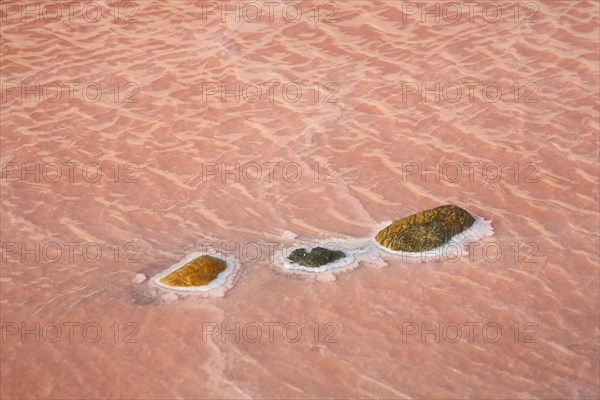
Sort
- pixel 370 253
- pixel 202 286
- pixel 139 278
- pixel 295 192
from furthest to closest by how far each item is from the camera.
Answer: pixel 295 192 < pixel 370 253 < pixel 139 278 < pixel 202 286

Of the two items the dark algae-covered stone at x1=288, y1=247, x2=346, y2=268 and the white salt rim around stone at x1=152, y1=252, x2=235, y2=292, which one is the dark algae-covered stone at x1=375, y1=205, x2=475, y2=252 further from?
the white salt rim around stone at x1=152, y1=252, x2=235, y2=292

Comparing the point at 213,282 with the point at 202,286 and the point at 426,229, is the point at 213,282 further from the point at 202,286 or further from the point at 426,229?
the point at 426,229

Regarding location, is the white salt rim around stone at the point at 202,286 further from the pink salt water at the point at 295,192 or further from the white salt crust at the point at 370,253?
the white salt crust at the point at 370,253

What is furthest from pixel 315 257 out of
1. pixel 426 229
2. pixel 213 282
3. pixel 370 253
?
pixel 426 229

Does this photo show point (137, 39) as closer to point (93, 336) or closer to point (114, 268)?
point (114, 268)

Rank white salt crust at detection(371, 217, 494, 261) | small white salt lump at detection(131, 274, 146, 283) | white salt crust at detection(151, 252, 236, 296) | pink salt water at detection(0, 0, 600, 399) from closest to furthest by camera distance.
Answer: pink salt water at detection(0, 0, 600, 399) → white salt crust at detection(151, 252, 236, 296) → small white salt lump at detection(131, 274, 146, 283) → white salt crust at detection(371, 217, 494, 261)

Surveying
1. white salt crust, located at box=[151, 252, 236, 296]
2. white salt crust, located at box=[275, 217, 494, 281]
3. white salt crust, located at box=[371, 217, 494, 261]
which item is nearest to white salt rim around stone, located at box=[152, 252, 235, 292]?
white salt crust, located at box=[151, 252, 236, 296]
